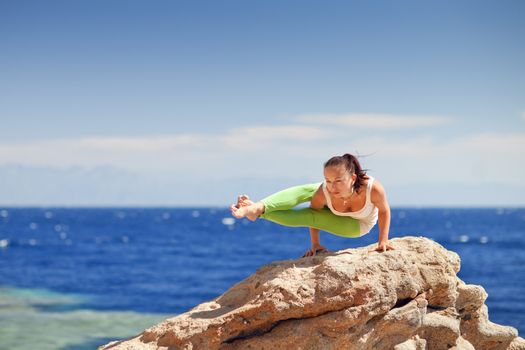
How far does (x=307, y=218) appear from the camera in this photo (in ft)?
24.8

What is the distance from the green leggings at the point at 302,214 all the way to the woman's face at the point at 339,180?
42 cm

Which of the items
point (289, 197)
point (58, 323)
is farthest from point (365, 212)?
point (58, 323)

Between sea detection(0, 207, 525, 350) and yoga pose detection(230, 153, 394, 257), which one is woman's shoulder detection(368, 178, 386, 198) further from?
sea detection(0, 207, 525, 350)

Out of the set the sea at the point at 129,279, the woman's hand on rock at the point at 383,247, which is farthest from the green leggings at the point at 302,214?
the sea at the point at 129,279

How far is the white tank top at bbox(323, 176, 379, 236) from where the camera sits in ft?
24.2

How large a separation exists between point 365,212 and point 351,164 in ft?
2.53

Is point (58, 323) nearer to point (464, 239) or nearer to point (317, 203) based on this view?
point (317, 203)

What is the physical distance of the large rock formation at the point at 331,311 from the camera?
251 inches

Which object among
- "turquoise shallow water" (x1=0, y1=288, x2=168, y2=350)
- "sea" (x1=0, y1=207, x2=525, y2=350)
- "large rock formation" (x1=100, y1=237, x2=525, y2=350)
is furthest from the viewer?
"sea" (x1=0, y1=207, x2=525, y2=350)

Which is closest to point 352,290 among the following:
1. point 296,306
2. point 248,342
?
point 296,306

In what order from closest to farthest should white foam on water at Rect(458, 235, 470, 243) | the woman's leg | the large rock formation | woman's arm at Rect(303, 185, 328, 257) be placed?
the large rock formation → the woman's leg → woman's arm at Rect(303, 185, 328, 257) → white foam on water at Rect(458, 235, 470, 243)

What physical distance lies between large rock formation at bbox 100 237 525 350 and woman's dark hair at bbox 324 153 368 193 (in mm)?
820

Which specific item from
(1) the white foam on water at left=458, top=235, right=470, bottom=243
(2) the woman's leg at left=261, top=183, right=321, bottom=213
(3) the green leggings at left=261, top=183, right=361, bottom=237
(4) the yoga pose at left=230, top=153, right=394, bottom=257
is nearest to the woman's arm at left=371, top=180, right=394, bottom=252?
(4) the yoga pose at left=230, top=153, right=394, bottom=257

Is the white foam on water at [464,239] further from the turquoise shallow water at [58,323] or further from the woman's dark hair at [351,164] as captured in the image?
the woman's dark hair at [351,164]
